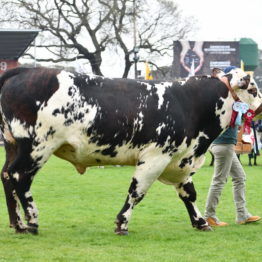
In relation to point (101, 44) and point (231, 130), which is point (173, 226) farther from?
point (101, 44)

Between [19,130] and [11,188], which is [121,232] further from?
[19,130]

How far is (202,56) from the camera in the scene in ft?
163

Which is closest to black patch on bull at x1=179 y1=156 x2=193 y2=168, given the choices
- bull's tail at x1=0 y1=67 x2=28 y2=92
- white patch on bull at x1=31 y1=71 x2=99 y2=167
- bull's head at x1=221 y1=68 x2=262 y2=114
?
bull's head at x1=221 y1=68 x2=262 y2=114

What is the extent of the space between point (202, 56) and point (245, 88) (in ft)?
134

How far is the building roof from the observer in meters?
29.8

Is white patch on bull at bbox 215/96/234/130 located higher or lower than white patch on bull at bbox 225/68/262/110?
lower

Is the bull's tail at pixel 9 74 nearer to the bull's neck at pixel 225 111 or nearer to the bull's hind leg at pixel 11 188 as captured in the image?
the bull's hind leg at pixel 11 188

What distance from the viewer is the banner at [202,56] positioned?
4831 cm

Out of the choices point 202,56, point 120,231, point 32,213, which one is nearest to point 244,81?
point 120,231

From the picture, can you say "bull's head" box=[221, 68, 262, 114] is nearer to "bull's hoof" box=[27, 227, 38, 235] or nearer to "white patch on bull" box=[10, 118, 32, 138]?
"white patch on bull" box=[10, 118, 32, 138]

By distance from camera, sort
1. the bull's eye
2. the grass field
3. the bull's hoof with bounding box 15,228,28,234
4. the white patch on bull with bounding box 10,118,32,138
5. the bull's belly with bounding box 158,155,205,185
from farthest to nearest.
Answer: the bull's eye → the bull's belly with bounding box 158,155,205,185 → the bull's hoof with bounding box 15,228,28,234 → the white patch on bull with bounding box 10,118,32,138 → the grass field

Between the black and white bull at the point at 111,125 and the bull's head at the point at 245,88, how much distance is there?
0.05 feet

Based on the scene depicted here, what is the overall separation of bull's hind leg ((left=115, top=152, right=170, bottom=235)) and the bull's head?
134cm

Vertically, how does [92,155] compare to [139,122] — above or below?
below
